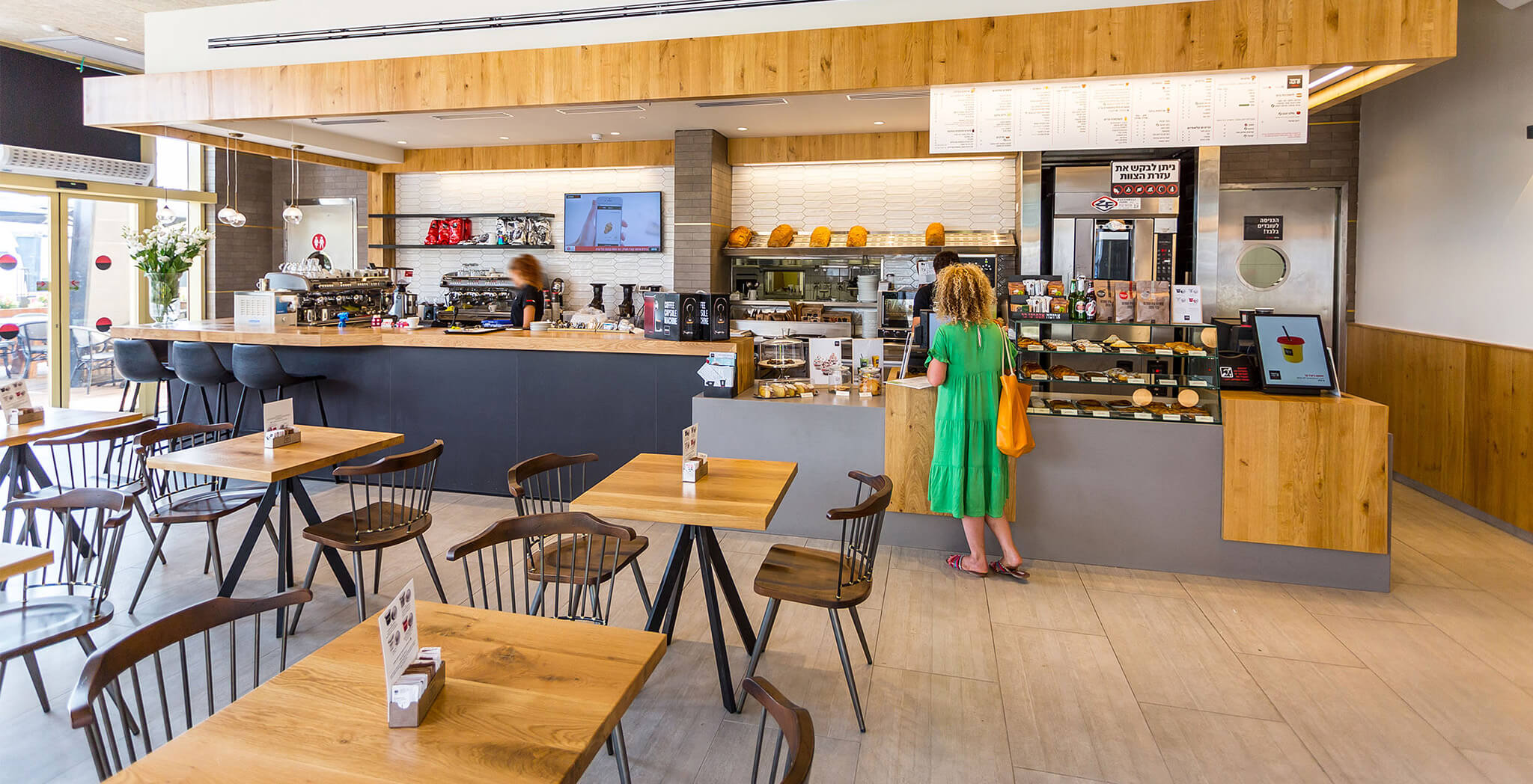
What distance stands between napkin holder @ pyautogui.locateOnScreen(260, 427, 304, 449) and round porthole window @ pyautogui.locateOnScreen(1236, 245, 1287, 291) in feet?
25.2

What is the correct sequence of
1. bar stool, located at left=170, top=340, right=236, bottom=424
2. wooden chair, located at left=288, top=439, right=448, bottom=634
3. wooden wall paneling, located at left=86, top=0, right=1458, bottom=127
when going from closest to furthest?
wooden chair, located at left=288, top=439, right=448, bottom=634, wooden wall paneling, located at left=86, top=0, right=1458, bottom=127, bar stool, located at left=170, top=340, right=236, bottom=424

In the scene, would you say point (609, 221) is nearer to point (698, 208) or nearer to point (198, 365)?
point (698, 208)

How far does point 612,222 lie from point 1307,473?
709 cm

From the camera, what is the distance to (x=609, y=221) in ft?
30.0

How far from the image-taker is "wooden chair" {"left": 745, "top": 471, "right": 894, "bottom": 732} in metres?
2.74

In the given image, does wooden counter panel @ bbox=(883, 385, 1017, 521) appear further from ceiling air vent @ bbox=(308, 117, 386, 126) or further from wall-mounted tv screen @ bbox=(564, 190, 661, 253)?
ceiling air vent @ bbox=(308, 117, 386, 126)

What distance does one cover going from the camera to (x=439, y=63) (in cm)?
529

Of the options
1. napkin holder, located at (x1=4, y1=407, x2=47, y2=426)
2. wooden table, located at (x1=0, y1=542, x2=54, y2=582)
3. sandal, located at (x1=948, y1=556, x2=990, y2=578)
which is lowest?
sandal, located at (x1=948, y1=556, x2=990, y2=578)

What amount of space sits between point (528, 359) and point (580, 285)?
13.0 ft

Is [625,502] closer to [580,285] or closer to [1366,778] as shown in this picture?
[1366,778]

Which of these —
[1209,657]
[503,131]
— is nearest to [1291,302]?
[1209,657]

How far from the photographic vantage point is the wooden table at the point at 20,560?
219 centimetres

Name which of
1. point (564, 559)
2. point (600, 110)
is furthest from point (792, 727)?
point (600, 110)

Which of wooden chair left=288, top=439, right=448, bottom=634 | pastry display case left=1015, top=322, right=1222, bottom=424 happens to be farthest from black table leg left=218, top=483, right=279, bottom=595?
pastry display case left=1015, top=322, right=1222, bottom=424
